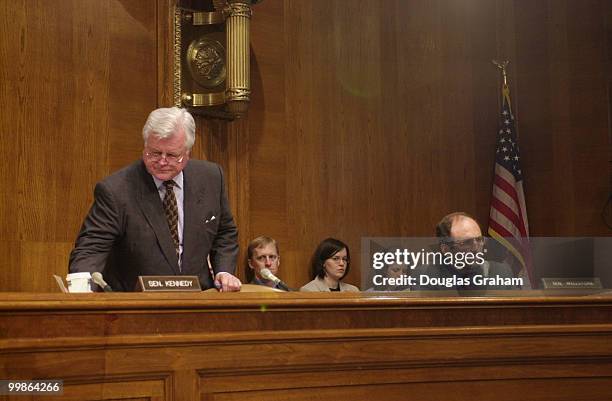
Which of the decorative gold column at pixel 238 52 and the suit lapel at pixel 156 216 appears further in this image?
the decorative gold column at pixel 238 52

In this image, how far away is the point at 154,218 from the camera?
385cm

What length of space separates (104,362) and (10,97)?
283 cm

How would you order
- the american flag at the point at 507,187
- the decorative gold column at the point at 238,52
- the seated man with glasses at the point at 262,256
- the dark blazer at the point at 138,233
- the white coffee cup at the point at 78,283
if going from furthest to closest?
the american flag at the point at 507,187 → the seated man with glasses at the point at 262,256 → the decorative gold column at the point at 238,52 → the dark blazer at the point at 138,233 → the white coffee cup at the point at 78,283

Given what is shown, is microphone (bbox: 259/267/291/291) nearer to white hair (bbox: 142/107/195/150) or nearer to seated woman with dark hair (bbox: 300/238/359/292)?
white hair (bbox: 142/107/195/150)

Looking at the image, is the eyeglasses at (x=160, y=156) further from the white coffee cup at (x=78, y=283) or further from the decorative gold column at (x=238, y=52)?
the decorative gold column at (x=238, y=52)

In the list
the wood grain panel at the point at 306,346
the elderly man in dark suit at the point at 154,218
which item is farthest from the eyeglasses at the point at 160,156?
the wood grain panel at the point at 306,346

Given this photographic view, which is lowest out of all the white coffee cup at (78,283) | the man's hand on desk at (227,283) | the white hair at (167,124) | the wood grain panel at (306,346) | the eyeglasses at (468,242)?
the wood grain panel at (306,346)

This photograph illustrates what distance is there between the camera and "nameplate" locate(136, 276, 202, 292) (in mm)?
2869

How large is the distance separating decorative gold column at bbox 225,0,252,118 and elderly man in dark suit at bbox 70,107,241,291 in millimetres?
1489

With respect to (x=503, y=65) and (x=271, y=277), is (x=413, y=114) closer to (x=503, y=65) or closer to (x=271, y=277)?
(x=503, y=65)

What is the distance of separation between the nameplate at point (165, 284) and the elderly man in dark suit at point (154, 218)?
0.79 meters

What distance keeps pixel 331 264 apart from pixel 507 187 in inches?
59.5

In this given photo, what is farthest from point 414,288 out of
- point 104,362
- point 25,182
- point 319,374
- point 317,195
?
point 317,195

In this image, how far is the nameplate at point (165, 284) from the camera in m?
2.87
